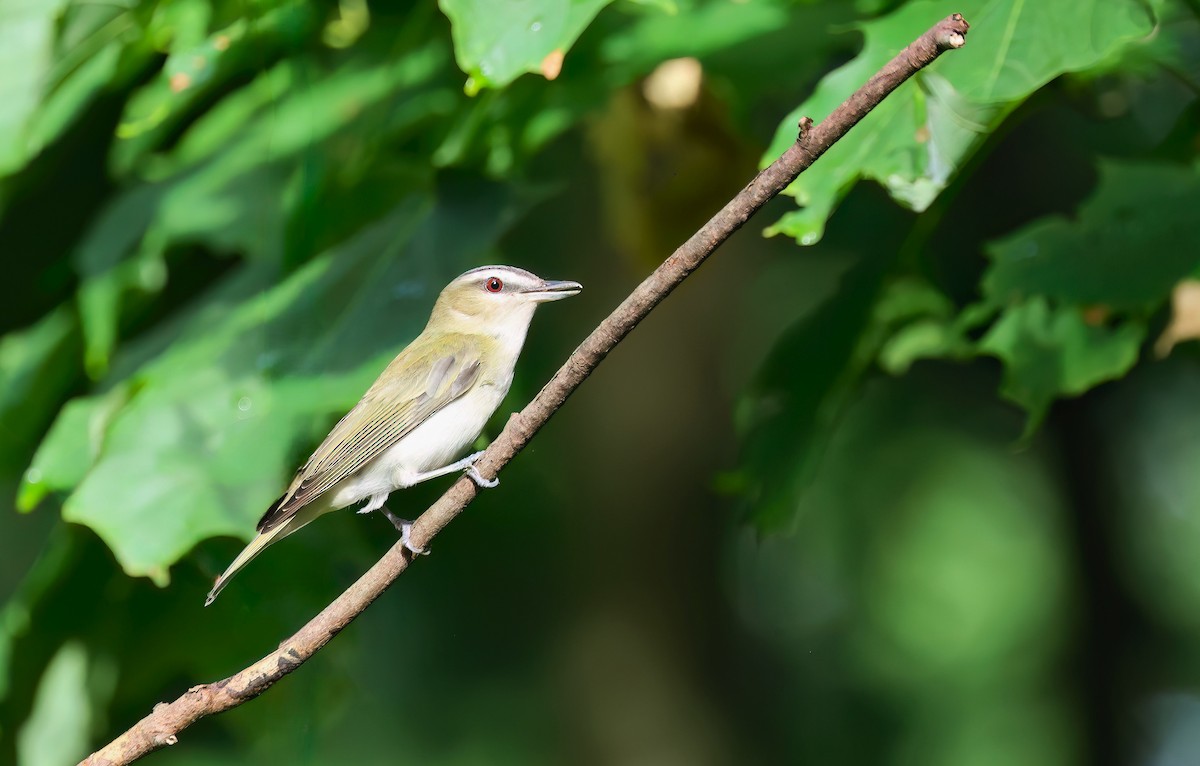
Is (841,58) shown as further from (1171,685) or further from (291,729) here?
(1171,685)

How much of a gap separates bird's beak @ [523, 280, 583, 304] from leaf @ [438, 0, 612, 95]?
19.6 inches

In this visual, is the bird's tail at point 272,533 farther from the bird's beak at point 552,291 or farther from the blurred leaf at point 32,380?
the blurred leaf at point 32,380

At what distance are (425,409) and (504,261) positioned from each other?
50.6 inches

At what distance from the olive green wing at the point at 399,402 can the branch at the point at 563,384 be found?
56 cm

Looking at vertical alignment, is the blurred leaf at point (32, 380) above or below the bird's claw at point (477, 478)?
below

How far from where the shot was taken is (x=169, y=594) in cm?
388

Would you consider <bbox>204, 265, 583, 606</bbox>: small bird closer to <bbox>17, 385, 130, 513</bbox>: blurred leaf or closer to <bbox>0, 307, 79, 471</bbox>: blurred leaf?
<bbox>17, 385, 130, 513</bbox>: blurred leaf

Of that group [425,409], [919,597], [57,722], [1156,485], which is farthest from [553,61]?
[919,597]

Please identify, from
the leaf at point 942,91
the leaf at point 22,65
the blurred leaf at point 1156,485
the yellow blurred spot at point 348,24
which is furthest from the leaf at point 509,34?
the blurred leaf at point 1156,485

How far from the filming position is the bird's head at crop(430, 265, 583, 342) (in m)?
2.48

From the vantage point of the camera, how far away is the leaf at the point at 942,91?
269cm

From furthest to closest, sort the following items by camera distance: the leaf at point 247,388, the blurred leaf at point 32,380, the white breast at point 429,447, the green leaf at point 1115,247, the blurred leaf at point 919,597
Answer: the blurred leaf at point 919,597
the blurred leaf at point 32,380
the green leaf at point 1115,247
the leaf at point 247,388
the white breast at point 429,447

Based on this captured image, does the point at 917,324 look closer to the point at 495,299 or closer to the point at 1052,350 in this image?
the point at 1052,350


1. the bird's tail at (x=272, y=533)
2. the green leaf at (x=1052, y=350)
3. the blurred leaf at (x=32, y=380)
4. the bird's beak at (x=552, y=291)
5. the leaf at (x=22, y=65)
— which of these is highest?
the leaf at (x=22, y=65)
